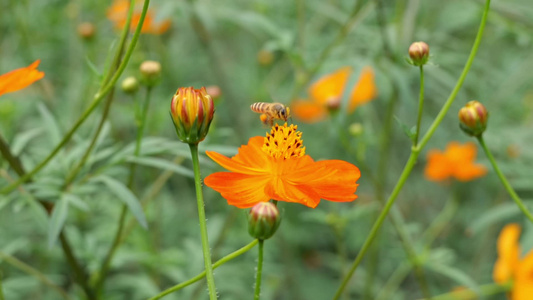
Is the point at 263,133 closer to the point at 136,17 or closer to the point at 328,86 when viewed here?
the point at 328,86

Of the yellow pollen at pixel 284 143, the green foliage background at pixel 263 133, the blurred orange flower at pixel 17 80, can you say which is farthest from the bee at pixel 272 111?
the blurred orange flower at pixel 17 80

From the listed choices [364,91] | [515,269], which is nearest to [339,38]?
[364,91]

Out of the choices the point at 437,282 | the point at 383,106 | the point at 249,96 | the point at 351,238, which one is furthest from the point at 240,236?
the point at 383,106

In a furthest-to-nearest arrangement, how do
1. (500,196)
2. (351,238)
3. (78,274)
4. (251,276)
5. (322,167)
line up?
Answer: (351,238) < (500,196) < (251,276) < (78,274) < (322,167)

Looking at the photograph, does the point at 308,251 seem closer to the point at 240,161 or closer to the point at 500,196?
the point at 500,196

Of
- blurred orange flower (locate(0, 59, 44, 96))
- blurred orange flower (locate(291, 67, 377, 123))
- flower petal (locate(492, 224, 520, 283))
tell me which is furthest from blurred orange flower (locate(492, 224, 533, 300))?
blurred orange flower (locate(0, 59, 44, 96))

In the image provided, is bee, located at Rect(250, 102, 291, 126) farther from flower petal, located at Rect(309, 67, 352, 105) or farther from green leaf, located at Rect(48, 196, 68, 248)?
flower petal, located at Rect(309, 67, 352, 105)
